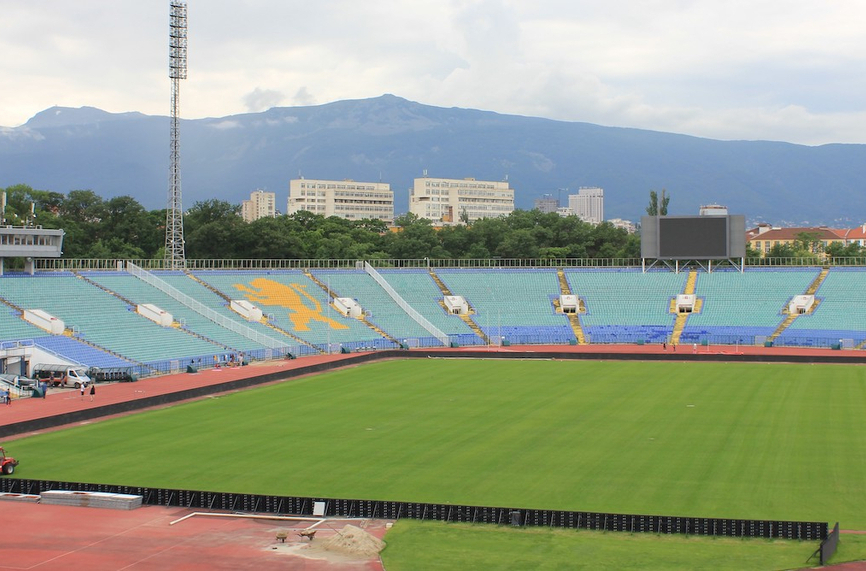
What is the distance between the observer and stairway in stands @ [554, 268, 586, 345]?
81838mm

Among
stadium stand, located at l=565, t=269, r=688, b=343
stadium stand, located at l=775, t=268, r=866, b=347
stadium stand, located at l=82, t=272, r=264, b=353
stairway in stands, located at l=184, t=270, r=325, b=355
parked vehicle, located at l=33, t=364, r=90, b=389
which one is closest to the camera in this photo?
parked vehicle, located at l=33, t=364, r=90, b=389

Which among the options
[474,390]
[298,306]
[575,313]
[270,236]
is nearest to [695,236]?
[575,313]

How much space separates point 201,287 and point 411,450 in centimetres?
4634

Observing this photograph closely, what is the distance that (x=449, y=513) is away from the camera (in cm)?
2702

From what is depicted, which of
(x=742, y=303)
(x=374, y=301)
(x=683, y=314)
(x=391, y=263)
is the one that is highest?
(x=391, y=263)

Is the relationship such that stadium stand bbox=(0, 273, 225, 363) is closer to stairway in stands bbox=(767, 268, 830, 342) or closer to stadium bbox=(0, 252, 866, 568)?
stadium bbox=(0, 252, 866, 568)

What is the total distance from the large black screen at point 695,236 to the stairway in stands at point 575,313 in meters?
9.65

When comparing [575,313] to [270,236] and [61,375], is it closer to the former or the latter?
[270,236]

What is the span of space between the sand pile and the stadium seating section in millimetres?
36119

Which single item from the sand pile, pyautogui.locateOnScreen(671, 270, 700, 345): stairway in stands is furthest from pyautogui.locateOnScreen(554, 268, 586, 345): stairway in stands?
the sand pile

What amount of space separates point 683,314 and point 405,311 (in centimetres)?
2443

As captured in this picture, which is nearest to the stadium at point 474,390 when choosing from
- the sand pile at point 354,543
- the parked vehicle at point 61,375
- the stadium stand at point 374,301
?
the stadium stand at point 374,301

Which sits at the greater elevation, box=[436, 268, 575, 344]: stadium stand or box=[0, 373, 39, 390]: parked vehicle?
box=[436, 268, 575, 344]: stadium stand

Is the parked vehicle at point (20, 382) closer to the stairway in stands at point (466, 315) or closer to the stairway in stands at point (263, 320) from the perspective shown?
the stairway in stands at point (263, 320)
